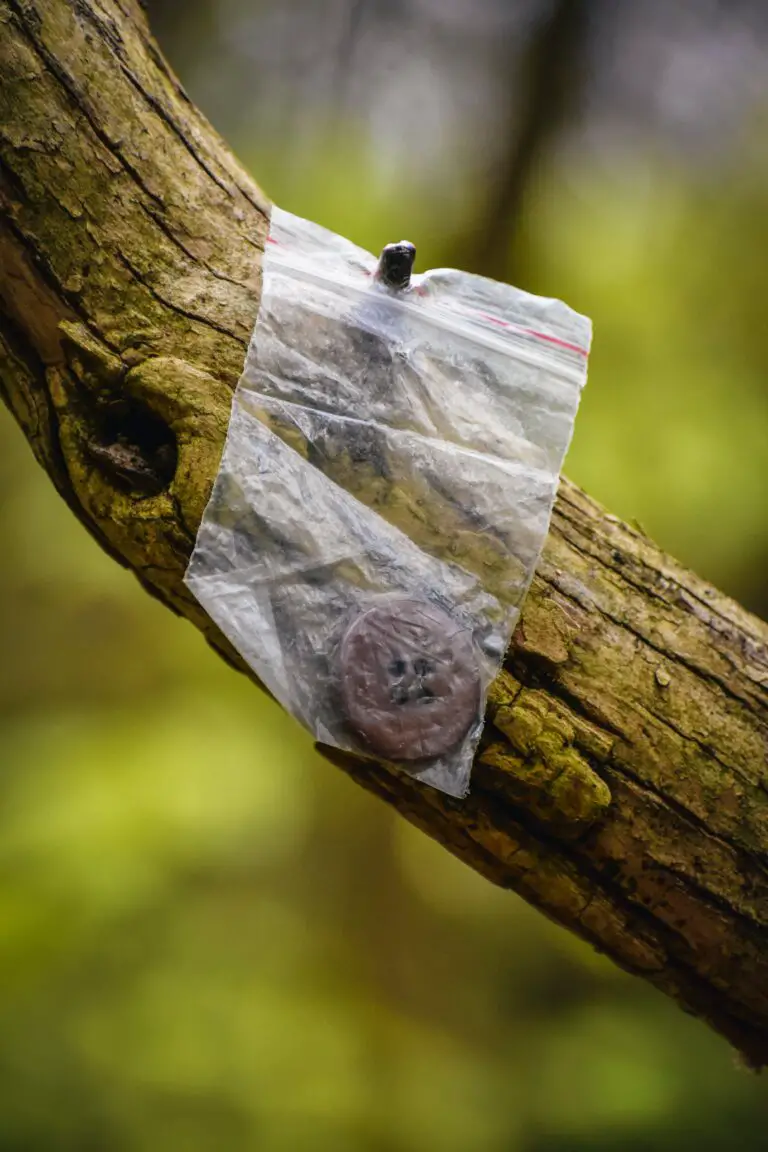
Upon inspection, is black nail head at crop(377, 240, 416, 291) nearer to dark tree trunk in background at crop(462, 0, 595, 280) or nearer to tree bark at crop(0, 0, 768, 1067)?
tree bark at crop(0, 0, 768, 1067)

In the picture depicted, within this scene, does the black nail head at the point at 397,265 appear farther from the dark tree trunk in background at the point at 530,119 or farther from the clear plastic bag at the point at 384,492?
the dark tree trunk in background at the point at 530,119

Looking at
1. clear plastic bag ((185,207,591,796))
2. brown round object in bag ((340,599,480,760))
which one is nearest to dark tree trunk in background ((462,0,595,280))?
clear plastic bag ((185,207,591,796))

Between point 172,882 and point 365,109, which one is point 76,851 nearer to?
point 172,882

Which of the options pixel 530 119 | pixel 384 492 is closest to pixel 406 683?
pixel 384 492

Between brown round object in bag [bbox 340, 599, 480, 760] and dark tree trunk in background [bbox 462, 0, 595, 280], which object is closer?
brown round object in bag [bbox 340, 599, 480, 760]

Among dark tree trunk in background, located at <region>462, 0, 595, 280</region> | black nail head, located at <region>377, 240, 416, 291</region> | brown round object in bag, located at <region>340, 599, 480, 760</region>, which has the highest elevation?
dark tree trunk in background, located at <region>462, 0, 595, 280</region>

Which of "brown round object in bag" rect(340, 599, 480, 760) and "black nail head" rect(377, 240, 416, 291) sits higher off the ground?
"black nail head" rect(377, 240, 416, 291)

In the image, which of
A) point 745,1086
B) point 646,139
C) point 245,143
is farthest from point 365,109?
point 745,1086
